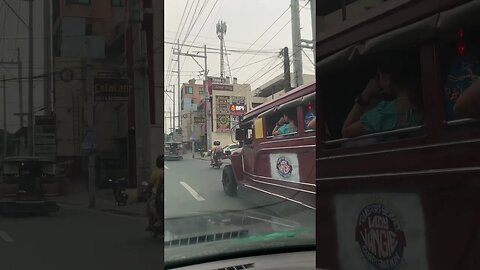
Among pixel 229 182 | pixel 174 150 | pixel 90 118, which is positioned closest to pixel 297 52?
pixel 229 182

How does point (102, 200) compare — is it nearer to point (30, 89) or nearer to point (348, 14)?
point (30, 89)

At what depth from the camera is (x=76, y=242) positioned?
52.1 inches

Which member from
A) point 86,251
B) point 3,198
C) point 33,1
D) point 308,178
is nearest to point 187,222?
point 308,178

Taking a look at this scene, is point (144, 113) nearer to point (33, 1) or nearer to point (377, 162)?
point (33, 1)

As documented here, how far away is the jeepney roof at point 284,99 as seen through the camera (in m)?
2.29

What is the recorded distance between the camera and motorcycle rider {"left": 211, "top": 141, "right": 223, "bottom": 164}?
217cm

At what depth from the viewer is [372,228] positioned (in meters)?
1.94

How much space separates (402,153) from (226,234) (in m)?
0.93

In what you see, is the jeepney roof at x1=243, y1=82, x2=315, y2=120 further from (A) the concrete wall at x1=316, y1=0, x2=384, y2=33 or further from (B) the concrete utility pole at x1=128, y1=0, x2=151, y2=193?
(B) the concrete utility pole at x1=128, y1=0, x2=151, y2=193

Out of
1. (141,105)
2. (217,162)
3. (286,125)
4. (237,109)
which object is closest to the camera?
(141,105)

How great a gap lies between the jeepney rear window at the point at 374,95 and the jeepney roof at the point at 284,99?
5.3 inches

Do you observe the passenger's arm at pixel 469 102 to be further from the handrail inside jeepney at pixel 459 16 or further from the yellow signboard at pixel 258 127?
the yellow signboard at pixel 258 127

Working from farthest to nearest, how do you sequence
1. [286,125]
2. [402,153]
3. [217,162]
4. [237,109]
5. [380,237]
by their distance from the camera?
1. [286,125]
2. [237,109]
3. [217,162]
4. [380,237]
5. [402,153]

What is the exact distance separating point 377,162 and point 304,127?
51 cm
